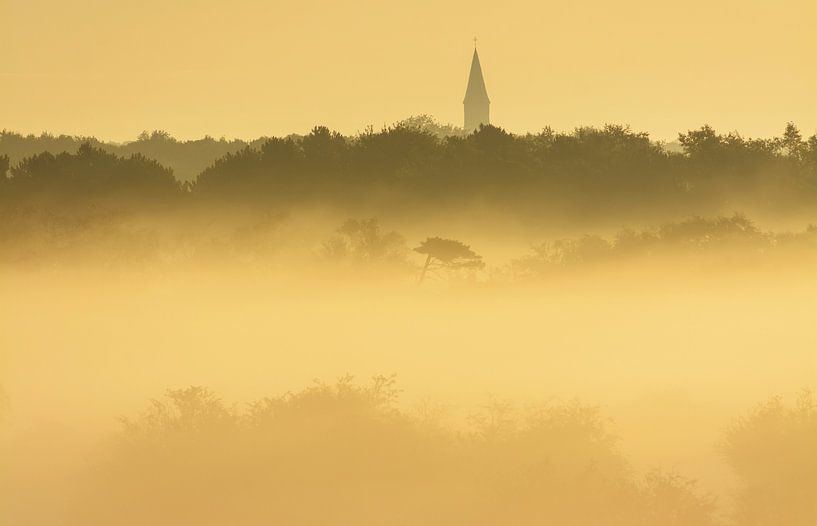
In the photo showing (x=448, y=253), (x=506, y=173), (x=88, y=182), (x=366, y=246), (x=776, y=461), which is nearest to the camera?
(x=776, y=461)

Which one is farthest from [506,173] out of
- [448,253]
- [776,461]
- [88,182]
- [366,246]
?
[776,461]

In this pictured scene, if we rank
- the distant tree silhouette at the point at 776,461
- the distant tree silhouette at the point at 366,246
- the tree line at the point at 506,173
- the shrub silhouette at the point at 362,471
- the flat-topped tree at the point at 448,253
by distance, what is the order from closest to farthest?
the shrub silhouette at the point at 362,471 → the distant tree silhouette at the point at 776,461 → the flat-topped tree at the point at 448,253 → the distant tree silhouette at the point at 366,246 → the tree line at the point at 506,173

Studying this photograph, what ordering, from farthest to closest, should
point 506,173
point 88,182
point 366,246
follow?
1. point 506,173
2. point 88,182
3. point 366,246

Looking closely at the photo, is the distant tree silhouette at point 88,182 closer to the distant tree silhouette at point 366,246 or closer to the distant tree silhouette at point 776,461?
the distant tree silhouette at point 366,246

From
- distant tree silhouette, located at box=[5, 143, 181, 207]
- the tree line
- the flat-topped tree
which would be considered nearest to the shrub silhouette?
the flat-topped tree

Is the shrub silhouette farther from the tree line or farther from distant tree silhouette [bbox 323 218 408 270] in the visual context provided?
the tree line

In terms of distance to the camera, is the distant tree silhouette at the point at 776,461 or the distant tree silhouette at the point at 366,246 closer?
the distant tree silhouette at the point at 776,461

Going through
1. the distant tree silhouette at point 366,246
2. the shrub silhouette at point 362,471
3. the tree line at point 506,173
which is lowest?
the shrub silhouette at point 362,471

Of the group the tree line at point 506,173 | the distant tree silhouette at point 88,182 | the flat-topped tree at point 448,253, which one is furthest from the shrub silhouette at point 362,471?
the tree line at point 506,173

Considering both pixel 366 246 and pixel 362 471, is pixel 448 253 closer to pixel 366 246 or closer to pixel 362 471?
pixel 366 246

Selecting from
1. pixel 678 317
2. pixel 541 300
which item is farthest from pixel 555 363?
pixel 678 317

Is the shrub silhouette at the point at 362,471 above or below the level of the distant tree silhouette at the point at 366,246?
below

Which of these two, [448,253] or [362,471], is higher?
[448,253]

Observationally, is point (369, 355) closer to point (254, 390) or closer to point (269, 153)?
point (254, 390)
